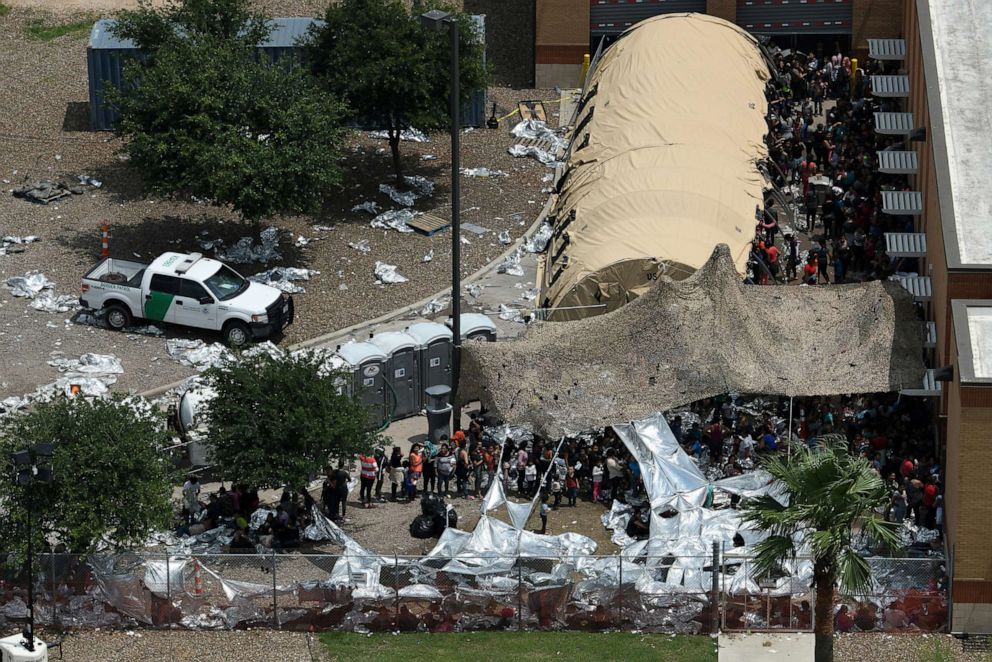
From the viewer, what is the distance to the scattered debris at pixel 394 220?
150ft

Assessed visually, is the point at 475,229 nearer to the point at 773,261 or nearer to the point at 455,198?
the point at 773,261

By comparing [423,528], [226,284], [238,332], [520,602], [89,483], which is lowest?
[520,602]

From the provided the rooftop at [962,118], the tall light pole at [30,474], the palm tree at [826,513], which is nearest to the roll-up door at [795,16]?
the rooftop at [962,118]

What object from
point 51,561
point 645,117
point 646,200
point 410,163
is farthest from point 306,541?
point 410,163

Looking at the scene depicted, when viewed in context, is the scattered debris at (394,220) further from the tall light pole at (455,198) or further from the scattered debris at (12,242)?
the tall light pole at (455,198)

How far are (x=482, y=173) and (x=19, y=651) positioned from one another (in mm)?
23135

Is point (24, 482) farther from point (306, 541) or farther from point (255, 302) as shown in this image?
point (255, 302)

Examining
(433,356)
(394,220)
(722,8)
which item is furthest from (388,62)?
(722,8)

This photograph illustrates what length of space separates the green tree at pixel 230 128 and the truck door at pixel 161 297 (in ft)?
8.45

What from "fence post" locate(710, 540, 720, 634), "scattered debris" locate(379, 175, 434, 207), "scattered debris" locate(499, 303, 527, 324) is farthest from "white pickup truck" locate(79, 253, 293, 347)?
"fence post" locate(710, 540, 720, 634)

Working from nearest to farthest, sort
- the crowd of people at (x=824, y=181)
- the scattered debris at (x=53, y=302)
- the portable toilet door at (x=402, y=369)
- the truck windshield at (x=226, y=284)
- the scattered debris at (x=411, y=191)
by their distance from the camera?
the portable toilet door at (x=402, y=369)
the truck windshield at (x=226, y=284)
the crowd of people at (x=824, y=181)
the scattered debris at (x=53, y=302)
the scattered debris at (x=411, y=191)

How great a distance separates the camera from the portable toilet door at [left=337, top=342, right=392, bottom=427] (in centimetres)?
3697

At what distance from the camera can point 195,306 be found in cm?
4041

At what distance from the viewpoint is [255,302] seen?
40375 millimetres
